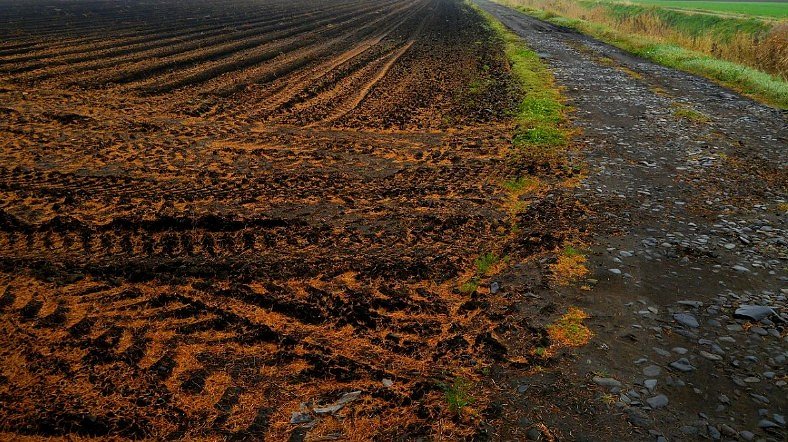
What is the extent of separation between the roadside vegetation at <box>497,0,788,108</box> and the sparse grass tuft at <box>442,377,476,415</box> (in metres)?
14.0

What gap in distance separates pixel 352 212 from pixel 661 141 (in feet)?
23.1

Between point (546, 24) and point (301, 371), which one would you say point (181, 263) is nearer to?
point (301, 371)

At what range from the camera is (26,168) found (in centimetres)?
823

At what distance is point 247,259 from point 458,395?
9.73ft

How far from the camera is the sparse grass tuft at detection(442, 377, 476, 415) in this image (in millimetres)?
3865

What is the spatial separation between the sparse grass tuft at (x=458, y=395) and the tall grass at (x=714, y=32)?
773 inches

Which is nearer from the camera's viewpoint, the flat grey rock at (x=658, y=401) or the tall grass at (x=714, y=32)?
the flat grey rock at (x=658, y=401)

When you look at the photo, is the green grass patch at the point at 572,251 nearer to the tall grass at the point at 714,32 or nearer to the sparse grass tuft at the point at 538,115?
the sparse grass tuft at the point at 538,115

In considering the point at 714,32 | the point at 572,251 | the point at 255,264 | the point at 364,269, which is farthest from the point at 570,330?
the point at 714,32

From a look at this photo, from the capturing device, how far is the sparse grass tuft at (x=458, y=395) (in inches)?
152

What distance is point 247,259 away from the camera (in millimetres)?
5770

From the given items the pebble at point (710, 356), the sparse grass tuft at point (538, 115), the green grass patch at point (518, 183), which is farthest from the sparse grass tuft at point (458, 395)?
the sparse grass tuft at point (538, 115)

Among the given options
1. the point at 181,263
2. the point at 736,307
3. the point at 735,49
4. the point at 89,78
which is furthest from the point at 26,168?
the point at 735,49

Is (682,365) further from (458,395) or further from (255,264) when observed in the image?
(255,264)
